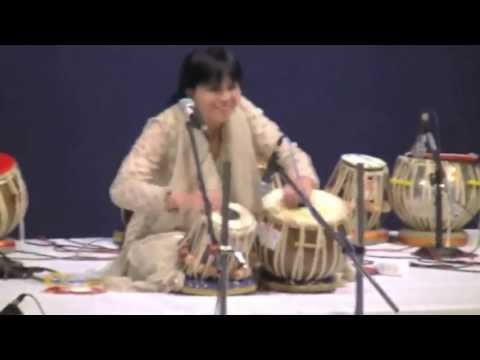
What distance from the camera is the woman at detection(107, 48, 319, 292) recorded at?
3.71 m

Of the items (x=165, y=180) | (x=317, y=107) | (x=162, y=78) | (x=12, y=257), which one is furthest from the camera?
(x=317, y=107)

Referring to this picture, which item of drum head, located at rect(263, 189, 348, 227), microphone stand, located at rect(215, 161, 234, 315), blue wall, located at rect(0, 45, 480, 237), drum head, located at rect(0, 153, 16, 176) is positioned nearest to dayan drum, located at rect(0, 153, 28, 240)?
drum head, located at rect(0, 153, 16, 176)

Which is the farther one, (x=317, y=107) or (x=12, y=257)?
(x=317, y=107)

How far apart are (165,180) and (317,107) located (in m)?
2.13

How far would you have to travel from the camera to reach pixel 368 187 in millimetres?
5125

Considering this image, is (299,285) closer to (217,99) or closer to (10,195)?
(217,99)

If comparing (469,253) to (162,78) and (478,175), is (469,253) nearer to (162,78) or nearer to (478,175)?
(478,175)

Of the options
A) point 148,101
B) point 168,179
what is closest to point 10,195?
point 168,179

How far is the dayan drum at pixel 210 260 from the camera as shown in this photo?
3611 millimetres

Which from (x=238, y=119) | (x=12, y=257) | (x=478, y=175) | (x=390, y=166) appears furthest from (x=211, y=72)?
(x=390, y=166)

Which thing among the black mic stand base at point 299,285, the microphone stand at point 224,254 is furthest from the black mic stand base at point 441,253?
the microphone stand at point 224,254

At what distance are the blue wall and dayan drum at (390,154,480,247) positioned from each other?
852 mm

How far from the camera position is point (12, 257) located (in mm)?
4648

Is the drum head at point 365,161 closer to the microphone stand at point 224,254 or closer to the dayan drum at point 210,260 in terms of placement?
the dayan drum at point 210,260
